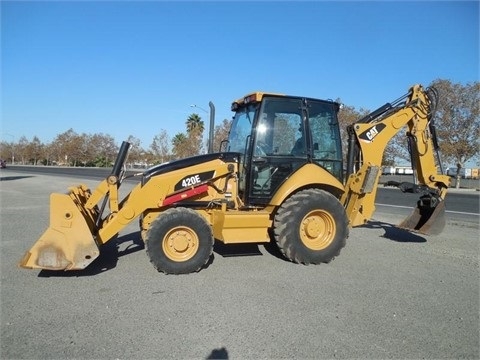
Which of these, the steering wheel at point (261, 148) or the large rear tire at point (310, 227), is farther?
the steering wheel at point (261, 148)

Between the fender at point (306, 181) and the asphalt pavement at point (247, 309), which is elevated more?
the fender at point (306, 181)

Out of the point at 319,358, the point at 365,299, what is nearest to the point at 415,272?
the point at 365,299

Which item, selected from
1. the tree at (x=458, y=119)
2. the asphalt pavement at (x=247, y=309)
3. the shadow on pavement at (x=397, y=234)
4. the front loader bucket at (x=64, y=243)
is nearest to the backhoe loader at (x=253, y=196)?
the front loader bucket at (x=64, y=243)

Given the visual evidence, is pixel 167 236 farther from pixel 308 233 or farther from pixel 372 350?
pixel 372 350

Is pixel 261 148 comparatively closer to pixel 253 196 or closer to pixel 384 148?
pixel 253 196

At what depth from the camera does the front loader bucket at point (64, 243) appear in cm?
535

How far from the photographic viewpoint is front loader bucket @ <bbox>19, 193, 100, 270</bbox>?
5.35 m

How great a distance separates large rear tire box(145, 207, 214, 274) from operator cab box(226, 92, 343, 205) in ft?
3.72

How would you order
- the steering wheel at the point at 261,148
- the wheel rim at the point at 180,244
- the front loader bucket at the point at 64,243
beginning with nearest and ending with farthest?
the front loader bucket at the point at 64,243 < the wheel rim at the point at 180,244 < the steering wheel at the point at 261,148

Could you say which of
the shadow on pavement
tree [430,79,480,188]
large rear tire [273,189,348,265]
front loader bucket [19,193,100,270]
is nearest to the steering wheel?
large rear tire [273,189,348,265]

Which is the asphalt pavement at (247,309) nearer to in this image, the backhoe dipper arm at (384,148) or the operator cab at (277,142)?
the backhoe dipper arm at (384,148)

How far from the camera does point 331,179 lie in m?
6.88

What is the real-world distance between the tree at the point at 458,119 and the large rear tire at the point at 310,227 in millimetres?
30897

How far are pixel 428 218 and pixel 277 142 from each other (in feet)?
11.7
